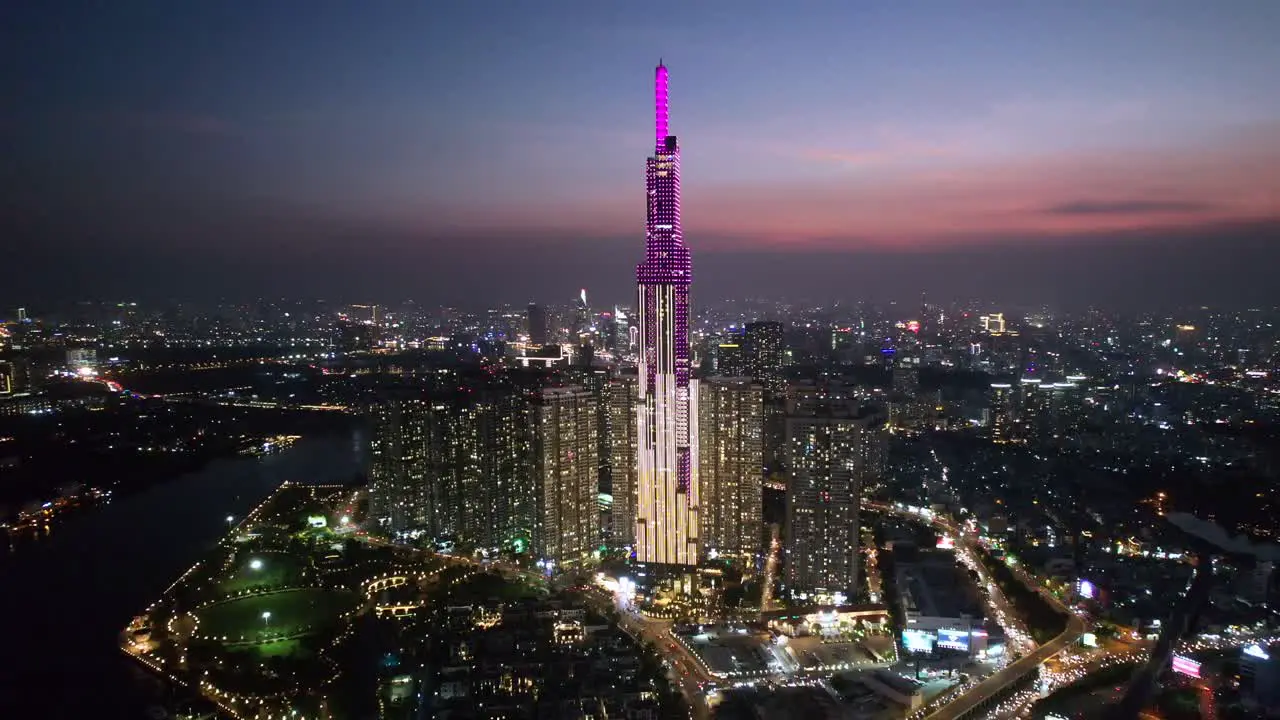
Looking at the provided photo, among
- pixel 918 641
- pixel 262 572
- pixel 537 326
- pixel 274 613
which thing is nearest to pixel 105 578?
pixel 262 572

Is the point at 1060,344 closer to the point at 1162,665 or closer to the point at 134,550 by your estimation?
the point at 1162,665

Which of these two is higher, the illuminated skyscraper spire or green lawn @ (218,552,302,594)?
the illuminated skyscraper spire

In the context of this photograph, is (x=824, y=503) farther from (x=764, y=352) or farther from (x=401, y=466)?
(x=764, y=352)

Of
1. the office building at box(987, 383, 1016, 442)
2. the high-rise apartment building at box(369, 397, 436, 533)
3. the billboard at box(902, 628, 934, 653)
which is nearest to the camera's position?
the billboard at box(902, 628, 934, 653)

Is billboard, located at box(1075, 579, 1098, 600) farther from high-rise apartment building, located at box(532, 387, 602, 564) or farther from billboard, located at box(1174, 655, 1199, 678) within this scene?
high-rise apartment building, located at box(532, 387, 602, 564)

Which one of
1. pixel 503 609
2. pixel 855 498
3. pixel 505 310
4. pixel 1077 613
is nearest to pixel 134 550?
pixel 503 609

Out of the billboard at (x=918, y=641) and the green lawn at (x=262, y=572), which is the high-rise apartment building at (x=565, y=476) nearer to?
the green lawn at (x=262, y=572)

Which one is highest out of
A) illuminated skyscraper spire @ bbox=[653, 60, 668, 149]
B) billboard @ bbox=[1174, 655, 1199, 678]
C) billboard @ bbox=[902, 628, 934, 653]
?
illuminated skyscraper spire @ bbox=[653, 60, 668, 149]

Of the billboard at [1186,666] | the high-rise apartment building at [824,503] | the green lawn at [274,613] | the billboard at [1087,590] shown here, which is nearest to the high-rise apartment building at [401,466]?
the green lawn at [274,613]

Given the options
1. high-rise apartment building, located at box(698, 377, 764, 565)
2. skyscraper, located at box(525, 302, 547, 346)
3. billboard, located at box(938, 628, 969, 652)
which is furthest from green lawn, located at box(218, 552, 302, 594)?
skyscraper, located at box(525, 302, 547, 346)
